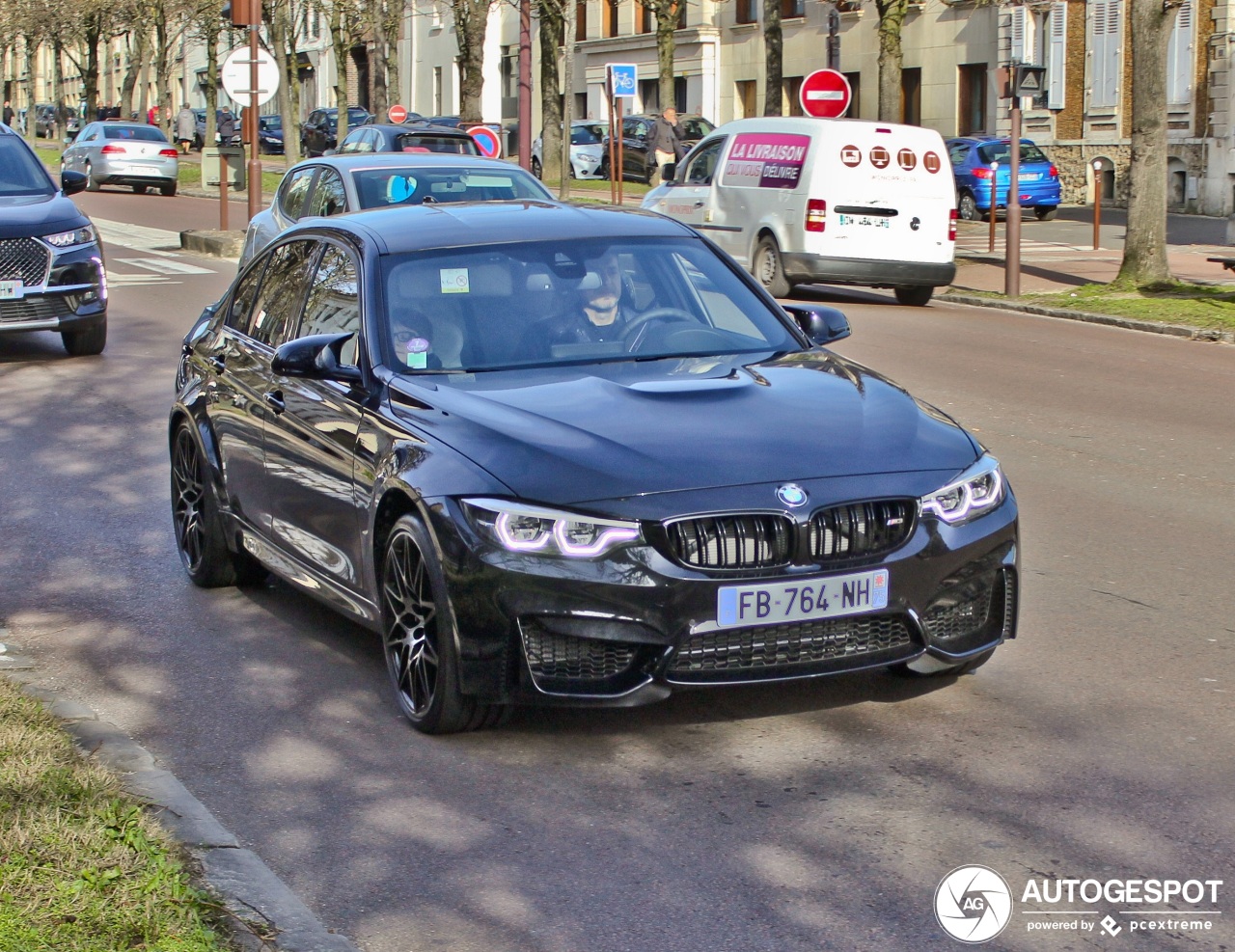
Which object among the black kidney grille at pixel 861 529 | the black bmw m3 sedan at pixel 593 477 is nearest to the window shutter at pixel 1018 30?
the black bmw m3 sedan at pixel 593 477

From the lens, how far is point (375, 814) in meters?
4.87

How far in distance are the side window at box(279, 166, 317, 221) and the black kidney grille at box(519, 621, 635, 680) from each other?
1123 centimetres

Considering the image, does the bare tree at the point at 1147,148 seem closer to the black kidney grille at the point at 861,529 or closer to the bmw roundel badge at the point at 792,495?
the black kidney grille at the point at 861,529

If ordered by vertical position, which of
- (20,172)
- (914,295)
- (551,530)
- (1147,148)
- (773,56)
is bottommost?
(914,295)

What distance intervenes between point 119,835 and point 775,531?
182 centimetres

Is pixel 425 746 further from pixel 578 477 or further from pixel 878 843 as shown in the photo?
pixel 878 843

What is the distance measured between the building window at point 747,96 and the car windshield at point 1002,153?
21067 millimetres

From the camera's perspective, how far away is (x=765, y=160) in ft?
68.5

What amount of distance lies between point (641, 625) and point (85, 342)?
39.1 feet

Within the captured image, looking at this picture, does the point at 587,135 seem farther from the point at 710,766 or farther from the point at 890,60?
the point at 710,766

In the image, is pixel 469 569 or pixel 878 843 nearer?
pixel 878 843

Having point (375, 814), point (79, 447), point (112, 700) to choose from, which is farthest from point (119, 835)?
point (79, 447)

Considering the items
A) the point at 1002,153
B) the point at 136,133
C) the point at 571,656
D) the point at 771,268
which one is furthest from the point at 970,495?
the point at 136,133

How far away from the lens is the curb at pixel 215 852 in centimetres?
396
